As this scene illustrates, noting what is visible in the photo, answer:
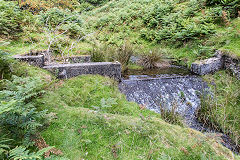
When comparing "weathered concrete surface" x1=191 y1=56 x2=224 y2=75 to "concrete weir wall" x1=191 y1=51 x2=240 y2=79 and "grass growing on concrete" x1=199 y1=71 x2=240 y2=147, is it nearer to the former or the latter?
"concrete weir wall" x1=191 y1=51 x2=240 y2=79

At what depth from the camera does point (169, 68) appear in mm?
5957

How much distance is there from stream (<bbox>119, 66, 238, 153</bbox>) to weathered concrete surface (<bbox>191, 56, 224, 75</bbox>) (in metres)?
0.42

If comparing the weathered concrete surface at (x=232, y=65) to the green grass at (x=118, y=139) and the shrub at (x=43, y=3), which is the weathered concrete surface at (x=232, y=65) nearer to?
the green grass at (x=118, y=139)

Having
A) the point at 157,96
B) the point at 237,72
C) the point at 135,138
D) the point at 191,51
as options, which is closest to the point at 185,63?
the point at 191,51

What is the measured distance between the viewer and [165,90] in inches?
172

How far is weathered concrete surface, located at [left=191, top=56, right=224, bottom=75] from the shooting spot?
5.38m

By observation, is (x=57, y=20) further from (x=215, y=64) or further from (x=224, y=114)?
(x=224, y=114)

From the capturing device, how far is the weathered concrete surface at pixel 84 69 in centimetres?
359

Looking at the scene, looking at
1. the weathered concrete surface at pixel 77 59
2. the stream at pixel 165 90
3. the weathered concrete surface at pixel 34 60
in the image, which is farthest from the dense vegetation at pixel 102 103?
the stream at pixel 165 90

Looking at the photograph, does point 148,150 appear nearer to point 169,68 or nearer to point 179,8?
point 169,68

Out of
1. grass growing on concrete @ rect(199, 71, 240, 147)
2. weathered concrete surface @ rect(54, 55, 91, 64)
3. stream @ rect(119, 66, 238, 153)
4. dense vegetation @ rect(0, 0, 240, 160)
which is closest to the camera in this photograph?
dense vegetation @ rect(0, 0, 240, 160)

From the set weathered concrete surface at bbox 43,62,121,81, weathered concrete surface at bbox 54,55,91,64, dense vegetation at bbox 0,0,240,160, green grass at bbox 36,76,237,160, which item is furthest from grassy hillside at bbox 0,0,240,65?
green grass at bbox 36,76,237,160

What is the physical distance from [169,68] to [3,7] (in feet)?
22.6

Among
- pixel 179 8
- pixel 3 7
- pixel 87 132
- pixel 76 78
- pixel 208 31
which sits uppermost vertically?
pixel 179 8
